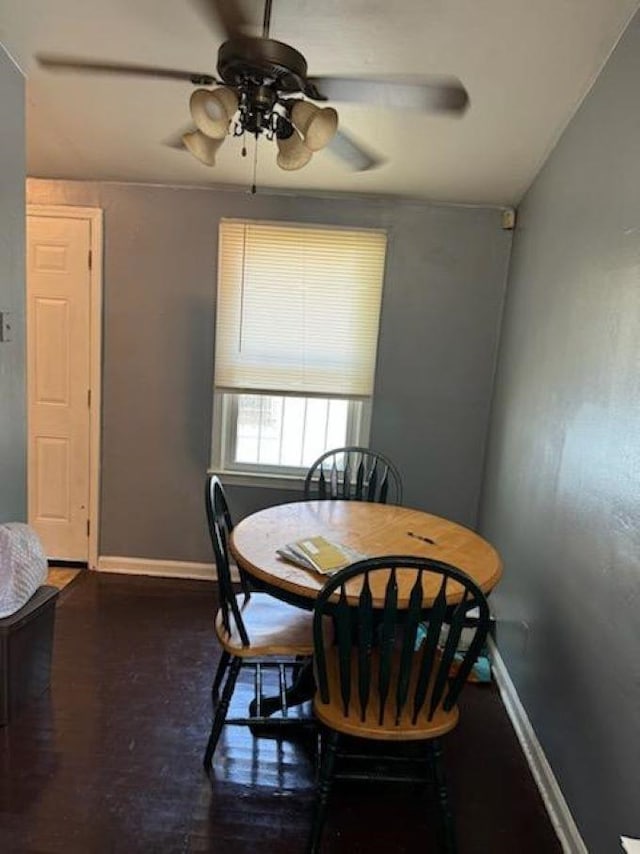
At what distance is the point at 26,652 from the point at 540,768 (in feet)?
6.15

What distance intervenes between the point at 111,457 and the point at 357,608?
2.21m

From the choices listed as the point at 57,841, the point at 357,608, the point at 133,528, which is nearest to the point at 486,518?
the point at 357,608

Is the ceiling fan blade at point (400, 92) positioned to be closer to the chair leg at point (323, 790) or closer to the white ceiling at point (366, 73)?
the white ceiling at point (366, 73)

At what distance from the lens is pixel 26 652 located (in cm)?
210

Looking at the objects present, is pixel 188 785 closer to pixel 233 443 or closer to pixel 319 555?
pixel 319 555

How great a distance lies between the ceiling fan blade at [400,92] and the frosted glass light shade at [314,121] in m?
0.44

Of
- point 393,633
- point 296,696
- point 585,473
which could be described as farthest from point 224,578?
point 585,473

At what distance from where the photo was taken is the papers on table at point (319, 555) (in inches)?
70.8

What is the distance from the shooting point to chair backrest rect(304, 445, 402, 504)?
284 cm

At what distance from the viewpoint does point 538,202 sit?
2.57 meters

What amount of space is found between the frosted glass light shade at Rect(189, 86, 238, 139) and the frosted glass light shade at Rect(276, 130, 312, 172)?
228 mm

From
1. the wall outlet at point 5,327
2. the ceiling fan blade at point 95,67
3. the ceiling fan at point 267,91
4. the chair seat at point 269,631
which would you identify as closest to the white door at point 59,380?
the wall outlet at point 5,327

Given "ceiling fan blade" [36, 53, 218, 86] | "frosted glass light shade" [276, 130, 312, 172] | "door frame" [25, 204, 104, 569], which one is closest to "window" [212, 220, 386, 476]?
"door frame" [25, 204, 104, 569]

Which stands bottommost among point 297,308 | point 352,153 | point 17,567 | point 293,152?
point 17,567
